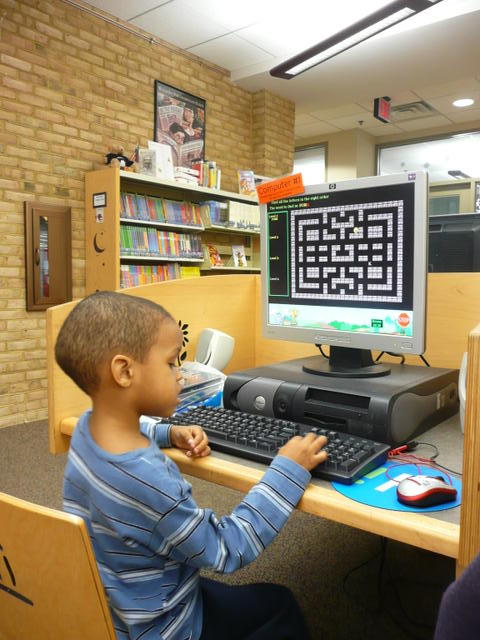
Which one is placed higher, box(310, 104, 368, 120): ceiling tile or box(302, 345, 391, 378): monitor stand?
box(310, 104, 368, 120): ceiling tile

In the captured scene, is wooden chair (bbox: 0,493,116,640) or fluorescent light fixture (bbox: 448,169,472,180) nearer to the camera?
wooden chair (bbox: 0,493,116,640)

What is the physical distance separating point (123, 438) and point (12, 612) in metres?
A: 0.28

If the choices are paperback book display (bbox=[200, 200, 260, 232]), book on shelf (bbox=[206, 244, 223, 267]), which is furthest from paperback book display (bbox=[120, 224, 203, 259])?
paperback book display (bbox=[200, 200, 260, 232])

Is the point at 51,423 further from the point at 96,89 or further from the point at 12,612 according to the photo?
the point at 96,89

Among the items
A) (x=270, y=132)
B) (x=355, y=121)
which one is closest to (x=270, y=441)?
(x=270, y=132)

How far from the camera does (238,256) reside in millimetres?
5562

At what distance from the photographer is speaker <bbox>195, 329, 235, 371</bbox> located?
1.59 m

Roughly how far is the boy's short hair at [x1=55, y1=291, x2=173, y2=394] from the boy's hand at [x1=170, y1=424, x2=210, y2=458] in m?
0.26

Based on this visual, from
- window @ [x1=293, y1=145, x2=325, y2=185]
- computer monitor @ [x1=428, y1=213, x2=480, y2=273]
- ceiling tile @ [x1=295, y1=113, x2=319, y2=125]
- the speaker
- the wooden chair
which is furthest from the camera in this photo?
window @ [x1=293, y1=145, x2=325, y2=185]

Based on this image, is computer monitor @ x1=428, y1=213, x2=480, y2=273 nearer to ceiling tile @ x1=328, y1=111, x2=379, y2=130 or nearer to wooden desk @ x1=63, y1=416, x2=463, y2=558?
wooden desk @ x1=63, y1=416, x2=463, y2=558

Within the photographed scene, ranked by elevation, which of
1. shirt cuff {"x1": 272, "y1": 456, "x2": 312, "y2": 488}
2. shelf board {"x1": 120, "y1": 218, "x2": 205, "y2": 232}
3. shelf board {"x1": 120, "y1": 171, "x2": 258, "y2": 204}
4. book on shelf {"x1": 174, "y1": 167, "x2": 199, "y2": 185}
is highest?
book on shelf {"x1": 174, "y1": 167, "x2": 199, "y2": 185}

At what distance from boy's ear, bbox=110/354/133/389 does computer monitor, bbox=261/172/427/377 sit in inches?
23.5

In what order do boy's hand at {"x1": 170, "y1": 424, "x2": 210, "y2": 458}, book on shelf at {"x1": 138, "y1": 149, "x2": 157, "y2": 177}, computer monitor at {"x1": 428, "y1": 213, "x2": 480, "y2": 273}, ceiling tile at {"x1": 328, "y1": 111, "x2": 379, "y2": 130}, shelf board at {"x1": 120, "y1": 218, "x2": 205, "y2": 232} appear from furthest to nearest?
1. ceiling tile at {"x1": 328, "y1": 111, "x2": 379, "y2": 130}
2. book on shelf at {"x1": 138, "y1": 149, "x2": 157, "y2": 177}
3. shelf board at {"x1": 120, "y1": 218, "x2": 205, "y2": 232}
4. computer monitor at {"x1": 428, "y1": 213, "x2": 480, "y2": 273}
5. boy's hand at {"x1": 170, "y1": 424, "x2": 210, "y2": 458}

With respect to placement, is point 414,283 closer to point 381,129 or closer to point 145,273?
point 145,273
